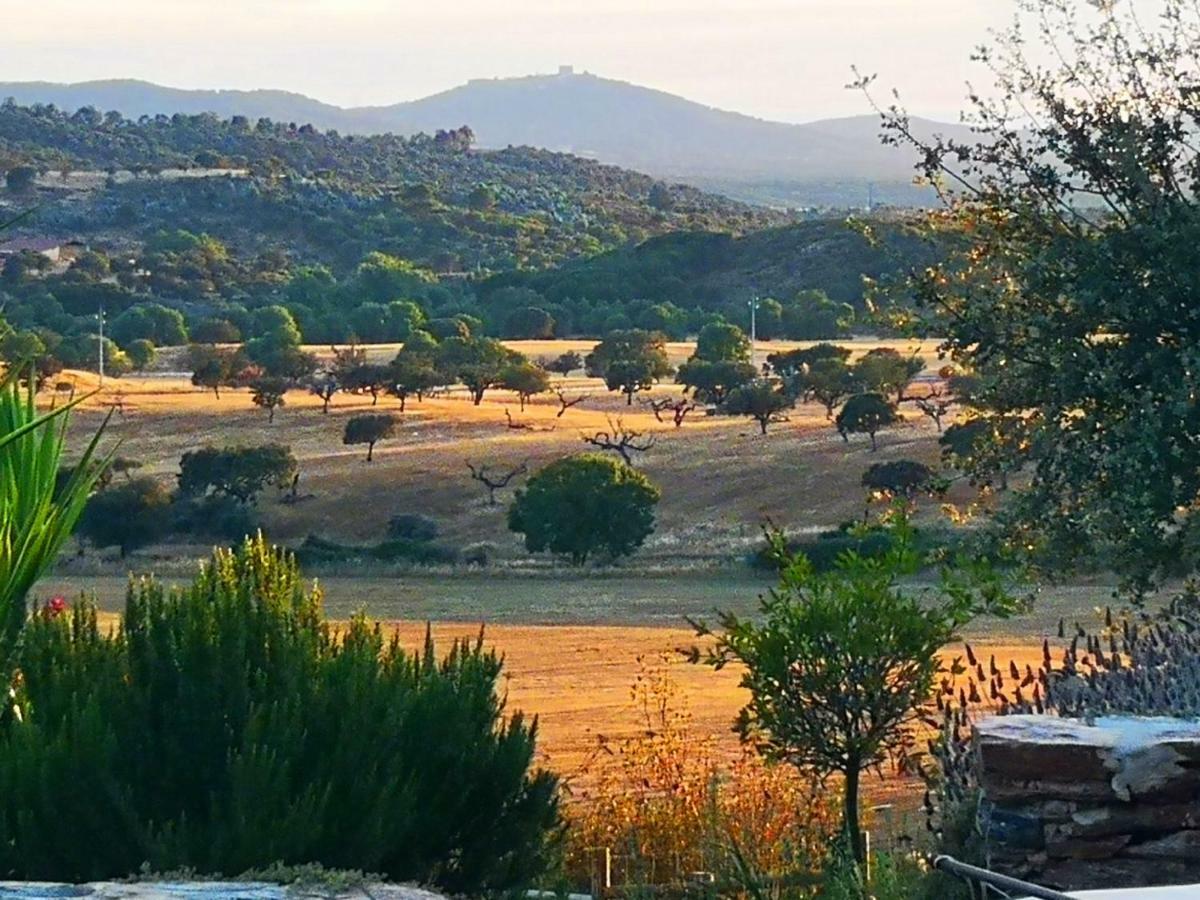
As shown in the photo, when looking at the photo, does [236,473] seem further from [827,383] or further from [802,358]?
[802,358]

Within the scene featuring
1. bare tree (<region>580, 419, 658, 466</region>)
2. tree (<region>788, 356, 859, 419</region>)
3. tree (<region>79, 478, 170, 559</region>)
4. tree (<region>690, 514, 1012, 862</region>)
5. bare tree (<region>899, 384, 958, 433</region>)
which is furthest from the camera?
tree (<region>788, 356, 859, 419</region>)

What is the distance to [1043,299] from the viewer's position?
403 inches

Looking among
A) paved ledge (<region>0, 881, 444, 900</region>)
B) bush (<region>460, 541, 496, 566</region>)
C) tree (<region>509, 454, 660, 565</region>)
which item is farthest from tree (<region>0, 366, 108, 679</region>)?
bush (<region>460, 541, 496, 566</region>)

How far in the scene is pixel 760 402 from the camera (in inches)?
2143

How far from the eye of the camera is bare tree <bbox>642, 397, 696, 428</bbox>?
56991 mm

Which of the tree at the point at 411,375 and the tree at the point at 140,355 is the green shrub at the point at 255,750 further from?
the tree at the point at 140,355

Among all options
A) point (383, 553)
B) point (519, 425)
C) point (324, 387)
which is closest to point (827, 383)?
point (519, 425)

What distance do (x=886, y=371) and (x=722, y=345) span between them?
35.3ft

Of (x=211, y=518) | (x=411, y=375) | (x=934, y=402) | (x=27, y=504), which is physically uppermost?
(x=411, y=375)

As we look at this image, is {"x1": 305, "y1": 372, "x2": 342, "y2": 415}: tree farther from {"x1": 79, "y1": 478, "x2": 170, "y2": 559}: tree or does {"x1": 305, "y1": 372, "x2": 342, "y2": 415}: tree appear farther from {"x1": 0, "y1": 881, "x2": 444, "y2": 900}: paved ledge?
{"x1": 0, "y1": 881, "x2": 444, "y2": 900}: paved ledge

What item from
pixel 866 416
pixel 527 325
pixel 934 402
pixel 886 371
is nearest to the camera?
pixel 866 416

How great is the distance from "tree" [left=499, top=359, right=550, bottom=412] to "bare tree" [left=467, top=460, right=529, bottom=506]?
42.2 feet

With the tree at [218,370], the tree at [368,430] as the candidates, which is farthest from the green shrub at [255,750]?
the tree at [218,370]

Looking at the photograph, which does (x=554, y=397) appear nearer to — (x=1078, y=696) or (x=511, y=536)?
(x=511, y=536)
